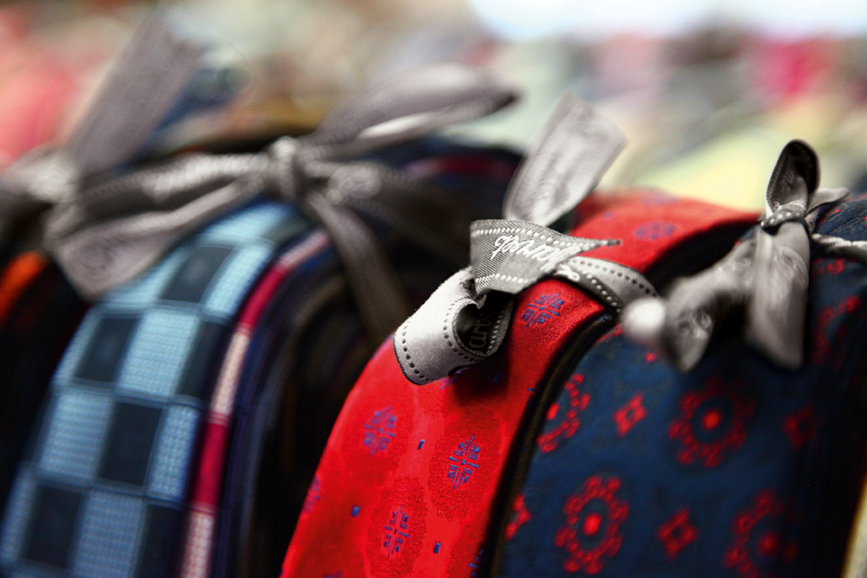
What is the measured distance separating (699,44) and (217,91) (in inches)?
21.1

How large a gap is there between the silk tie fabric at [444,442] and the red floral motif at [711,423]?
0.05 meters

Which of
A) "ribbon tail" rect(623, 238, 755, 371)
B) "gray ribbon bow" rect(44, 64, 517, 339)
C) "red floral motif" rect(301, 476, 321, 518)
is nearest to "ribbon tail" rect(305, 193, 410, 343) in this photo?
"gray ribbon bow" rect(44, 64, 517, 339)

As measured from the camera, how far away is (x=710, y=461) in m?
0.25

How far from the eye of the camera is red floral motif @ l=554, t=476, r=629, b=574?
27cm

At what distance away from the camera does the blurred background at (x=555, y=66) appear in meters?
0.67

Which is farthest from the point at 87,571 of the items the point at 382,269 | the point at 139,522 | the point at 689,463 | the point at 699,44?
the point at 699,44

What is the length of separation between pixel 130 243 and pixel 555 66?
577mm

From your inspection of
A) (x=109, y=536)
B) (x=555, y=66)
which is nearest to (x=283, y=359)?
(x=109, y=536)

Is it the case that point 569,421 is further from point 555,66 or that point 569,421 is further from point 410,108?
point 555,66

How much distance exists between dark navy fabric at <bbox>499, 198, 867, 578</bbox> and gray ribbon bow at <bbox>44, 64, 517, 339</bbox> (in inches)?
6.8

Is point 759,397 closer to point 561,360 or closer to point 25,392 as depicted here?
point 561,360

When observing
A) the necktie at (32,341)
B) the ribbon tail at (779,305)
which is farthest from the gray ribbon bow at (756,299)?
the necktie at (32,341)

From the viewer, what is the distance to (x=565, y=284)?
1.01ft

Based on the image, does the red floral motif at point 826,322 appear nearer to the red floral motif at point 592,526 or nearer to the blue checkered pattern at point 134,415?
the red floral motif at point 592,526
